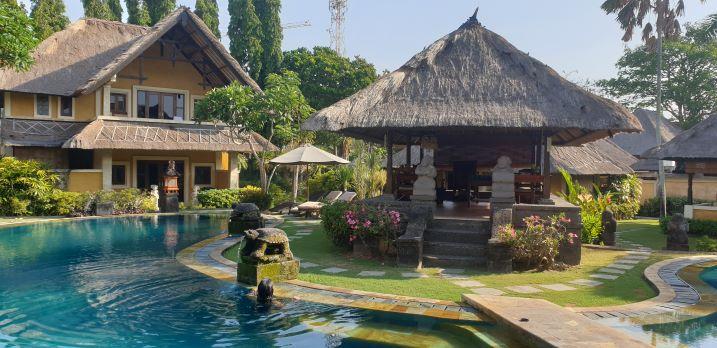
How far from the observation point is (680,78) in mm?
34438

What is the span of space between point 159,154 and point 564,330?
21.0 meters

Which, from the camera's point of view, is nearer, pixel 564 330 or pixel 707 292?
pixel 564 330

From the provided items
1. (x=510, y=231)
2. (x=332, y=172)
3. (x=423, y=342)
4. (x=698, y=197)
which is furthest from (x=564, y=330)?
(x=698, y=197)

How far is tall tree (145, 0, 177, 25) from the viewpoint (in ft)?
→ 102

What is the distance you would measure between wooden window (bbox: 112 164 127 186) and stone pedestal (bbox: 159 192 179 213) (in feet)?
13.0

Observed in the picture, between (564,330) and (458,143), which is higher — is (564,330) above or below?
below

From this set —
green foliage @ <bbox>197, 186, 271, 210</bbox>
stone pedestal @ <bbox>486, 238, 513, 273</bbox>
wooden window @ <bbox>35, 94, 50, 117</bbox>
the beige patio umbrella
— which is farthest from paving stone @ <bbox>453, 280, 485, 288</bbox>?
wooden window @ <bbox>35, 94, 50, 117</bbox>

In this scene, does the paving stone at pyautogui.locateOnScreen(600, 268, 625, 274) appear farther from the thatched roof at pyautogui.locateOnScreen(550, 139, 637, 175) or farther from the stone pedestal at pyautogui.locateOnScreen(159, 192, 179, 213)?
the stone pedestal at pyautogui.locateOnScreen(159, 192, 179, 213)

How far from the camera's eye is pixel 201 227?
15492 mm

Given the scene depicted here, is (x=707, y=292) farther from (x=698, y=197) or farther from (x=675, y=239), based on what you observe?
(x=698, y=197)

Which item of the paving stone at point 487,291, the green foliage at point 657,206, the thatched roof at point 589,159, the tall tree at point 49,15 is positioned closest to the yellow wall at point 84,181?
the tall tree at point 49,15

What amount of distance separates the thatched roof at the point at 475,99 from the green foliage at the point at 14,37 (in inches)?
341

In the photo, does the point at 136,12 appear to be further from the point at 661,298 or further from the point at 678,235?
the point at 661,298

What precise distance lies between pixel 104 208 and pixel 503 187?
13910mm
